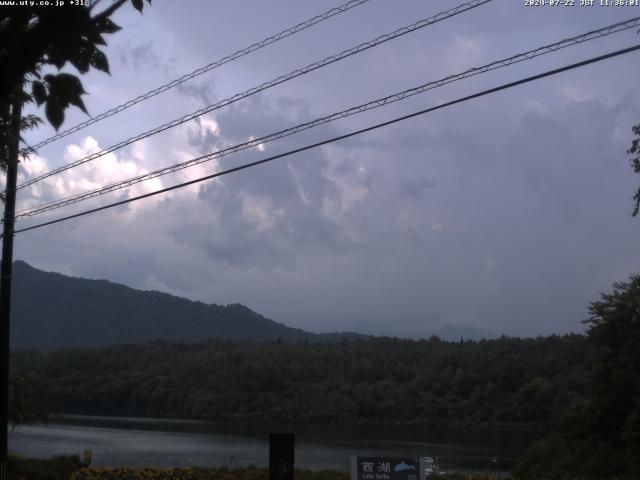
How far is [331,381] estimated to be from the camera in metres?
88.9

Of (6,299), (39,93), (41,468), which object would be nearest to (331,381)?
(41,468)

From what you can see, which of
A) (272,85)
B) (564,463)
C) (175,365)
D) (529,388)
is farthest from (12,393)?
(175,365)

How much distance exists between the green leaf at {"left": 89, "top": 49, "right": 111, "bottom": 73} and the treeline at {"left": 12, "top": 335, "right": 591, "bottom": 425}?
63.0m

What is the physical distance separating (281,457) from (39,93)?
686cm

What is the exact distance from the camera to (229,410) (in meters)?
89.1

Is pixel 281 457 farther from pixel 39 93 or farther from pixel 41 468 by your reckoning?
pixel 41 468

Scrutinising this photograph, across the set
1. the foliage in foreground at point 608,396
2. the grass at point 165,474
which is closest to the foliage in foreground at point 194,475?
the grass at point 165,474

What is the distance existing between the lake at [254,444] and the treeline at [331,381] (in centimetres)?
408

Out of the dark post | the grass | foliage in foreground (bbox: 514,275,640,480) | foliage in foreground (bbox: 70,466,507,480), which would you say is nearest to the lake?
foliage in foreground (bbox: 514,275,640,480)

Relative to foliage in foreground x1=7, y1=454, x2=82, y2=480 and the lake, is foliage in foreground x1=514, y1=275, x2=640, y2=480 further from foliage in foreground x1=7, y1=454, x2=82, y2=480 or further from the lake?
foliage in foreground x1=7, y1=454, x2=82, y2=480

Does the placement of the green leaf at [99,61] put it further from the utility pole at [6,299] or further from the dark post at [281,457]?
the utility pole at [6,299]

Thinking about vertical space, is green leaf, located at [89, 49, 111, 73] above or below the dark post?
above

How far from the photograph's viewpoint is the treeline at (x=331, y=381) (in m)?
71.9

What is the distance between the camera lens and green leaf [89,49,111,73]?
177 inches
